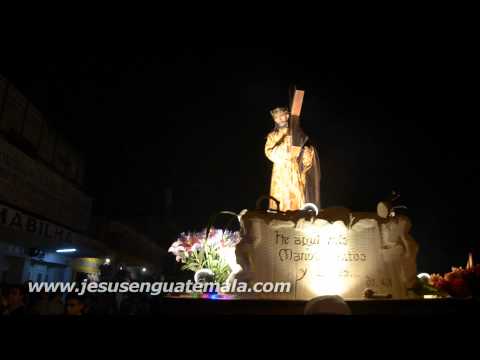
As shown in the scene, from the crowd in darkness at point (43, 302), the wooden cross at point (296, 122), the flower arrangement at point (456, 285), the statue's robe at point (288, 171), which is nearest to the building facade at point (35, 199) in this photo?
the crowd in darkness at point (43, 302)

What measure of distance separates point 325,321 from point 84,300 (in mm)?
3980

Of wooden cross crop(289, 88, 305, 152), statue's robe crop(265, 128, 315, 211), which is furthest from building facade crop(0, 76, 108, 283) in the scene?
wooden cross crop(289, 88, 305, 152)

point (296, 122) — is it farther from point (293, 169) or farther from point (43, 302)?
point (43, 302)

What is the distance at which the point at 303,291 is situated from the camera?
475cm

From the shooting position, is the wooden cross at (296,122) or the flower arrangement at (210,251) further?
the wooden cross at (296,122)

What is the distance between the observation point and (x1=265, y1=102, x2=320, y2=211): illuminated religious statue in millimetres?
7176

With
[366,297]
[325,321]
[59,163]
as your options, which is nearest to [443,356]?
[325,321]

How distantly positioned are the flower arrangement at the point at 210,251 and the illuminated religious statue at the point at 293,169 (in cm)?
174

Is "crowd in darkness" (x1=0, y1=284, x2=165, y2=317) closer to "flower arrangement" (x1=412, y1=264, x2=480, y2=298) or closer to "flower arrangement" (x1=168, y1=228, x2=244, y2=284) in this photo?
"flower arrangement" (x1=168, y1=228, x2=244, y2=284)

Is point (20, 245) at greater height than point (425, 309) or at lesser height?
greater

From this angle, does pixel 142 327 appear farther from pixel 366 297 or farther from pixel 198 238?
pixel 198 238

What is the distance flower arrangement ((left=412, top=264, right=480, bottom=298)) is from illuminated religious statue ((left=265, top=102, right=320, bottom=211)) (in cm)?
260

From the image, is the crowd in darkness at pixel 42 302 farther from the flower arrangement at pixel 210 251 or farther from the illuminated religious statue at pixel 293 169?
the illuminated religious statue at pixel 293 169

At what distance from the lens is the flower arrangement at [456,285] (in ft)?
14.8
